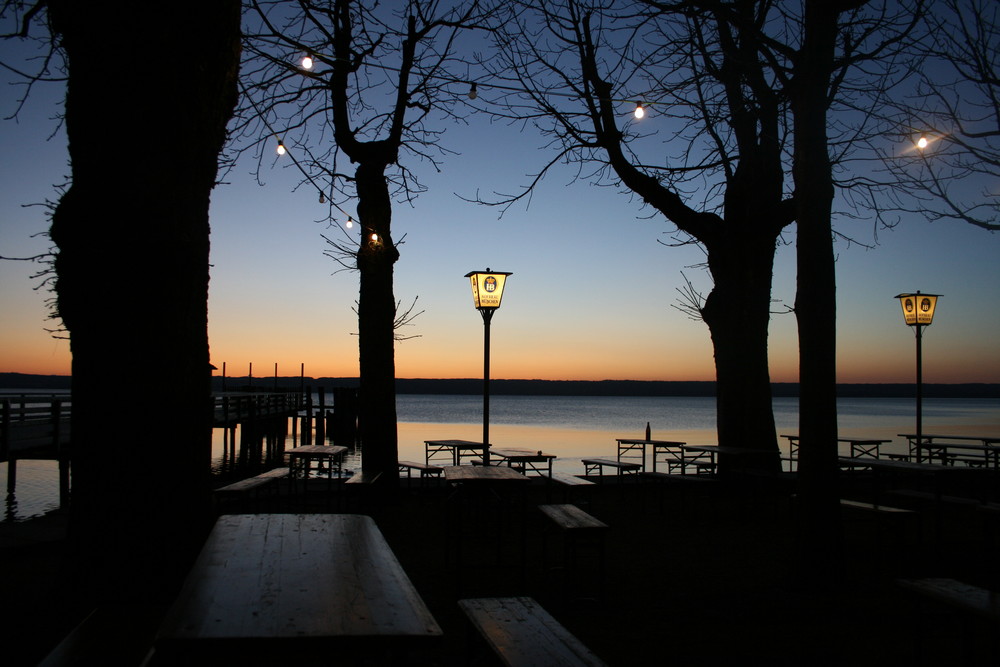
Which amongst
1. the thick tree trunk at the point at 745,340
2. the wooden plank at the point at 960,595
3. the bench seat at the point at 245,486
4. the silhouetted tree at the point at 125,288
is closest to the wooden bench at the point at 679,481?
the thick tree trunk at the point at 745,340

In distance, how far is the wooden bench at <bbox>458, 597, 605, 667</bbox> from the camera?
2.67m

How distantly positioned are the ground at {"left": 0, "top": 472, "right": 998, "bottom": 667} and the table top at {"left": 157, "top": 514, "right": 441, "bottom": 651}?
1.74ft

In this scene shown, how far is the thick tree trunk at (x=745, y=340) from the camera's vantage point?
11.1 metres

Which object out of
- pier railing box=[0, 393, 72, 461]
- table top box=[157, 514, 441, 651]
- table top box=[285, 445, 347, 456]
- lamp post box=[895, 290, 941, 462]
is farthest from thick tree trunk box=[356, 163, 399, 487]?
lamp post box=[895, 290, 941, 462]

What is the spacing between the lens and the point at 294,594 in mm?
2338

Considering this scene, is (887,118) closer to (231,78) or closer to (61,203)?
(231,78)

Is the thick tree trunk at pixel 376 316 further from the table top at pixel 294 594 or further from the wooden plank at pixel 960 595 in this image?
the wooden plank at pixel 960 595

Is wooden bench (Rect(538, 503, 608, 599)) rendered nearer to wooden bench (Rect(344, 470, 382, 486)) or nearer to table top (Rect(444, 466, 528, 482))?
table top (Rect(444, 466, 528, 482))

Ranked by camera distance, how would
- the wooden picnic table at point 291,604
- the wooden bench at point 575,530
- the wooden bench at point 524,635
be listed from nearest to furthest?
the wooden picnic table at point 291,604, the wooden bench at point 524,635, the wooden bench at point 575,530

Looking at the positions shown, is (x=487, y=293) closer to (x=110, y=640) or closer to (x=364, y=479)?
(x=364, y=479)

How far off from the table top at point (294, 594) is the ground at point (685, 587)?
53 cm

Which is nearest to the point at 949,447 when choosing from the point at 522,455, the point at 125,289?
the point at 522,455

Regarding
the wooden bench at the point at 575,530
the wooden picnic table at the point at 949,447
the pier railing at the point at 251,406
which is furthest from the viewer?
the pier railing at the point at 251,406

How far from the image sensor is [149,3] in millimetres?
3664
